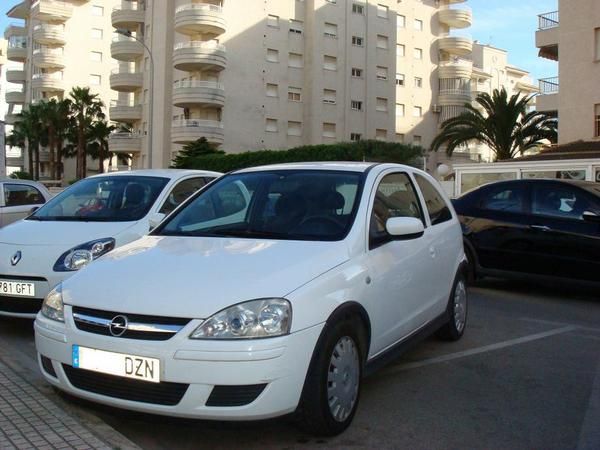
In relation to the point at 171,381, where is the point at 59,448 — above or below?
→ below

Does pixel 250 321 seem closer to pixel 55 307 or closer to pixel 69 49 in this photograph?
pixel 55 307

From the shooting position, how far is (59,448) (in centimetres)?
329

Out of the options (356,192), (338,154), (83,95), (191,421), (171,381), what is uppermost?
(83,95)

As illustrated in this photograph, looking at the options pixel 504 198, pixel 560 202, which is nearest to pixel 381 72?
pixel 504 198

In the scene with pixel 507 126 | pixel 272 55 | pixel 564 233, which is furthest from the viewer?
pixel 272 55

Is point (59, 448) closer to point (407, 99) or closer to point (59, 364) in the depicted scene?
point (59, 364)

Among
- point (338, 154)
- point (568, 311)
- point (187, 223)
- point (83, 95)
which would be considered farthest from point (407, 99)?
point (187, 223)

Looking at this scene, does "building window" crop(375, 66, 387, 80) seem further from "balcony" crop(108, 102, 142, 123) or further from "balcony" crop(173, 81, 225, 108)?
"balcony" crop(108, 102, 142, 123)

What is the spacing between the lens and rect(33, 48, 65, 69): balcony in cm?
5909

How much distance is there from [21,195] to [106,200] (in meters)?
4.70

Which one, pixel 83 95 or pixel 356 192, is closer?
pixel 356 192

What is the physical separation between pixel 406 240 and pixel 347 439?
5.02ft

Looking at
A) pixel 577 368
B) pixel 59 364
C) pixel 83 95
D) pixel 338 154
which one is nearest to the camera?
pixel 59 364

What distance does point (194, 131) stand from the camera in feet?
139
